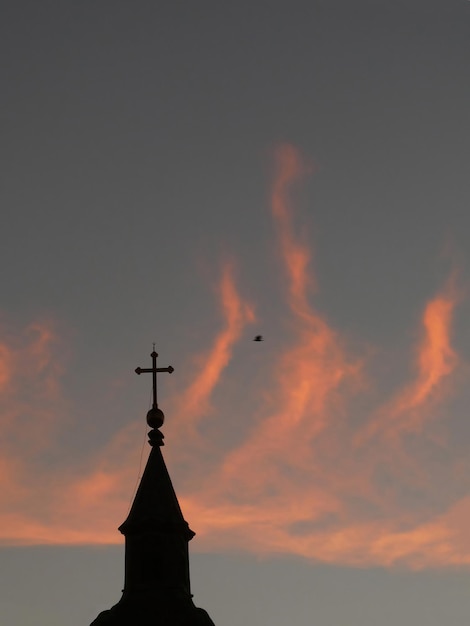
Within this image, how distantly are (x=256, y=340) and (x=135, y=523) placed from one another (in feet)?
25.2

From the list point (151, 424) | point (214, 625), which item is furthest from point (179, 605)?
point (151, 424)

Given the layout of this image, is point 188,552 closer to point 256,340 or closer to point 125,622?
point 125,622

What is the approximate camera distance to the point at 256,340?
3722 centimetres

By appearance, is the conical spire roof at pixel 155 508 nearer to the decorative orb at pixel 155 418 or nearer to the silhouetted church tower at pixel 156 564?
the silhouetted church tower at pixel 156 564

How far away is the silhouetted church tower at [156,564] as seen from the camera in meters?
31.5

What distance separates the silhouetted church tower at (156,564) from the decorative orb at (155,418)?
229 cm

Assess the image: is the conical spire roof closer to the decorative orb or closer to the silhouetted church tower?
the silhouetted church tower

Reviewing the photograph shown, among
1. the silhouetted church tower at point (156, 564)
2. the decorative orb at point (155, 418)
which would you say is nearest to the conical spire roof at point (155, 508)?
the silhouetted church tower at point (156, 564)

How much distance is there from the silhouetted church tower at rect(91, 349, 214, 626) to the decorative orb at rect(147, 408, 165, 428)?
2.29 meters

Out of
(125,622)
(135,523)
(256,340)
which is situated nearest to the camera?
(125,622)

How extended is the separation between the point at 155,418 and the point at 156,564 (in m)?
6.31

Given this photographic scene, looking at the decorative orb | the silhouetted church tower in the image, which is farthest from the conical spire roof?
the decorative orb

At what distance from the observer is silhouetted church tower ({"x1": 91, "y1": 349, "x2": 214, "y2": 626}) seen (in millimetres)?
31516

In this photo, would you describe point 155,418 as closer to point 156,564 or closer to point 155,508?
point 155,508
